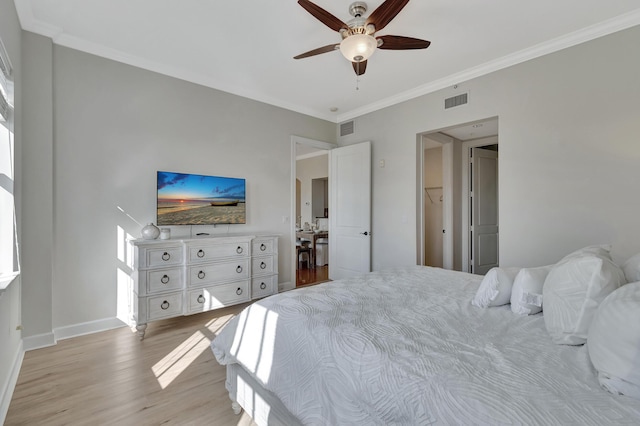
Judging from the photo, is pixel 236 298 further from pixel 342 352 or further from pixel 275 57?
pixel 275 57

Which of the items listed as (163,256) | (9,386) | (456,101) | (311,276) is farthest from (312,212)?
(9,386)

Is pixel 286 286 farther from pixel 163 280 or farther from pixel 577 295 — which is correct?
pixel 577 295

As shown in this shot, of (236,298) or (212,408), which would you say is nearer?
(212,408)

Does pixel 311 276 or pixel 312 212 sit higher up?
pixel 312 212

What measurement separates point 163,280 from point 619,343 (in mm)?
3230

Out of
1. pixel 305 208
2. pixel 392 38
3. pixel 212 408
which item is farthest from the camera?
pixel 305 208

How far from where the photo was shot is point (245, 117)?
404cm

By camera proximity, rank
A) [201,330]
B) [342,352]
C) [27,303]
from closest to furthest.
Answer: [342,352] → [27,303] → [201,330]

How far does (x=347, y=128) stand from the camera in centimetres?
500

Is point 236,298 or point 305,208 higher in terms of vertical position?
point 305,208

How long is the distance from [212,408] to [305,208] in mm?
6477

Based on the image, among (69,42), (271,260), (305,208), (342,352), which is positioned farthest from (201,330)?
(305,208)

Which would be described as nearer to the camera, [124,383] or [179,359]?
[124,383]

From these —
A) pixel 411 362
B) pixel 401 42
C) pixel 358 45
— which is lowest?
pixel 411 362
